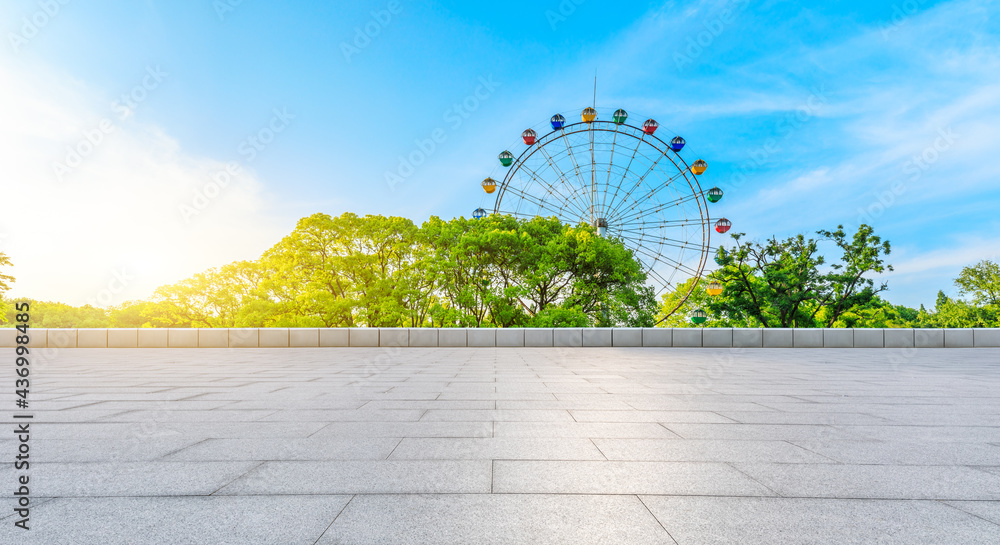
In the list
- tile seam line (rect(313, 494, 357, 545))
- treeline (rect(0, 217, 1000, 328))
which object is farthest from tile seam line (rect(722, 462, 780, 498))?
treeline (rect(0, 217, 1000, 328))

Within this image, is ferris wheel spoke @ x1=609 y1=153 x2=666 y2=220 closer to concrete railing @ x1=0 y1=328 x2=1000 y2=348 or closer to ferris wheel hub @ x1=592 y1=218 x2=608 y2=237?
ferris wheel hub @ x1=592 y1=218 x2=608 y2=237

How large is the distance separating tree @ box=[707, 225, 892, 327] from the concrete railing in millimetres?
16251

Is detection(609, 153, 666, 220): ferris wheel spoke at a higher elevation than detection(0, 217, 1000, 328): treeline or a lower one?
Answer: higher

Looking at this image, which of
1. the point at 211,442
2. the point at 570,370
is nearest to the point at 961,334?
the point at 570,370

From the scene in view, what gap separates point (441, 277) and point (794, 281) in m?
25.2

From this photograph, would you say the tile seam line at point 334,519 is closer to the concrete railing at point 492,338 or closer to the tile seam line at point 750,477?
the tile seam line at point 750,477

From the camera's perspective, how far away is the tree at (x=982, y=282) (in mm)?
41188

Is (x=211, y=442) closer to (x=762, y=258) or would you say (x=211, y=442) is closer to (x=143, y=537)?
(x=143, y=537)

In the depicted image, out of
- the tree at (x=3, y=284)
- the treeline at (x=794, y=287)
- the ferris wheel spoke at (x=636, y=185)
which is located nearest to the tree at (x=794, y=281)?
the treeline at (x=794, y=287)

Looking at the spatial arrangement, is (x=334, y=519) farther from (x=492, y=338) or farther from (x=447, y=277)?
(x=447, y=277)

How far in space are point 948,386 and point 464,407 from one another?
7812mm

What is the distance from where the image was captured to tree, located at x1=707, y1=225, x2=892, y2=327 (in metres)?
36.1

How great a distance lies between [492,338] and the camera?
66.9 ft

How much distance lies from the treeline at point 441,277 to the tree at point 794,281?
990 cm
